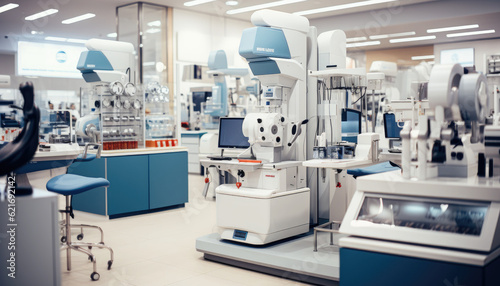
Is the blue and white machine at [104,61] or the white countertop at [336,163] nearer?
the white countertop at [336,163]

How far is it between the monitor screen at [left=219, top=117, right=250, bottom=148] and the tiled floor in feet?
3.58

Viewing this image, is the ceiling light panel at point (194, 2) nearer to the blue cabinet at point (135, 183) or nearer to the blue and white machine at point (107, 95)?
the blue and white machine at point (107, 95)

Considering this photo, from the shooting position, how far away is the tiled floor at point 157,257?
379 centimetres

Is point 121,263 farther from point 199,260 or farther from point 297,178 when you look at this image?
point 297,178

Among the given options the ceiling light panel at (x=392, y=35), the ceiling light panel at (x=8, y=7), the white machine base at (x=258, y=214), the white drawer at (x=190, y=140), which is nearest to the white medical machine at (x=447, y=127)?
the white machine base at (x=258, y=214)

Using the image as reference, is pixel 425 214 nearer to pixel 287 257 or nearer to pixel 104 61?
pixel 287 257

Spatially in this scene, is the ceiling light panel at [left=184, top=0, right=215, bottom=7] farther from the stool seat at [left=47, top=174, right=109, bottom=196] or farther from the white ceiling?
the stool seat at [left=47, top=174, right=109, bottom=196]

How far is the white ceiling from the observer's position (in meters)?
9.48

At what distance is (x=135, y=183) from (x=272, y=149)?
249 cm

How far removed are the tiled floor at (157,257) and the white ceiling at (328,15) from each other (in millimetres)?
5212

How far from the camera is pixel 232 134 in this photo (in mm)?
4629

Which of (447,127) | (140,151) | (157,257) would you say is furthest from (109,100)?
(447,127)

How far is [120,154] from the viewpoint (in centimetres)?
599

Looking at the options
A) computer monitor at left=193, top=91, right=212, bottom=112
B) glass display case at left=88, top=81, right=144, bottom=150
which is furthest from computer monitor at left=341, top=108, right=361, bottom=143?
computer monitor at left=193, top=91, right=212, bottom=112
